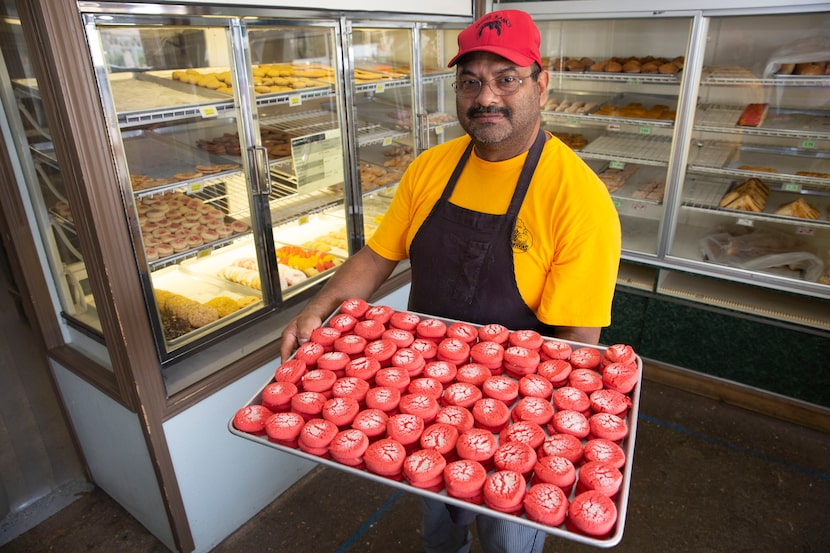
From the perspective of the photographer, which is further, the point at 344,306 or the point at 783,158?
the point at 783,158

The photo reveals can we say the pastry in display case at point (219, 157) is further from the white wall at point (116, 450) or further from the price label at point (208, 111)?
the white wall at point (116, 450)

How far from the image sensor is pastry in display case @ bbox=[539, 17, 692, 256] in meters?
3.87

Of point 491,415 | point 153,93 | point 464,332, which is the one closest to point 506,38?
point 464,332

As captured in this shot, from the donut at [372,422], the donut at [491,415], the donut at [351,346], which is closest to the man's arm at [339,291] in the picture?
the donut at [351,346]

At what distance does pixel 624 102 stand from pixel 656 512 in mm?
2935

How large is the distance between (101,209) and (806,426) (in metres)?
4.02

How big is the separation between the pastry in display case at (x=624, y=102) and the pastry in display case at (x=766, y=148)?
247 mm

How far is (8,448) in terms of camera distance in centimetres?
288

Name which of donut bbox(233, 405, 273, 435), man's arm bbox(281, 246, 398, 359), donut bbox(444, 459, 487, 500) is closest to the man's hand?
man's arm bbox(281, 246, 398, 359)

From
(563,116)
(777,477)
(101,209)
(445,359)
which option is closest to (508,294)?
(445,359)

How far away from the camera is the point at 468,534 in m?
2.38

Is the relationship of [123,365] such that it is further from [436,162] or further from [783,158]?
[783,158]

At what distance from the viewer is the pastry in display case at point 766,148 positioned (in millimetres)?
3342

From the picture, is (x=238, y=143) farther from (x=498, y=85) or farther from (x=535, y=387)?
(x=535, y=387)
